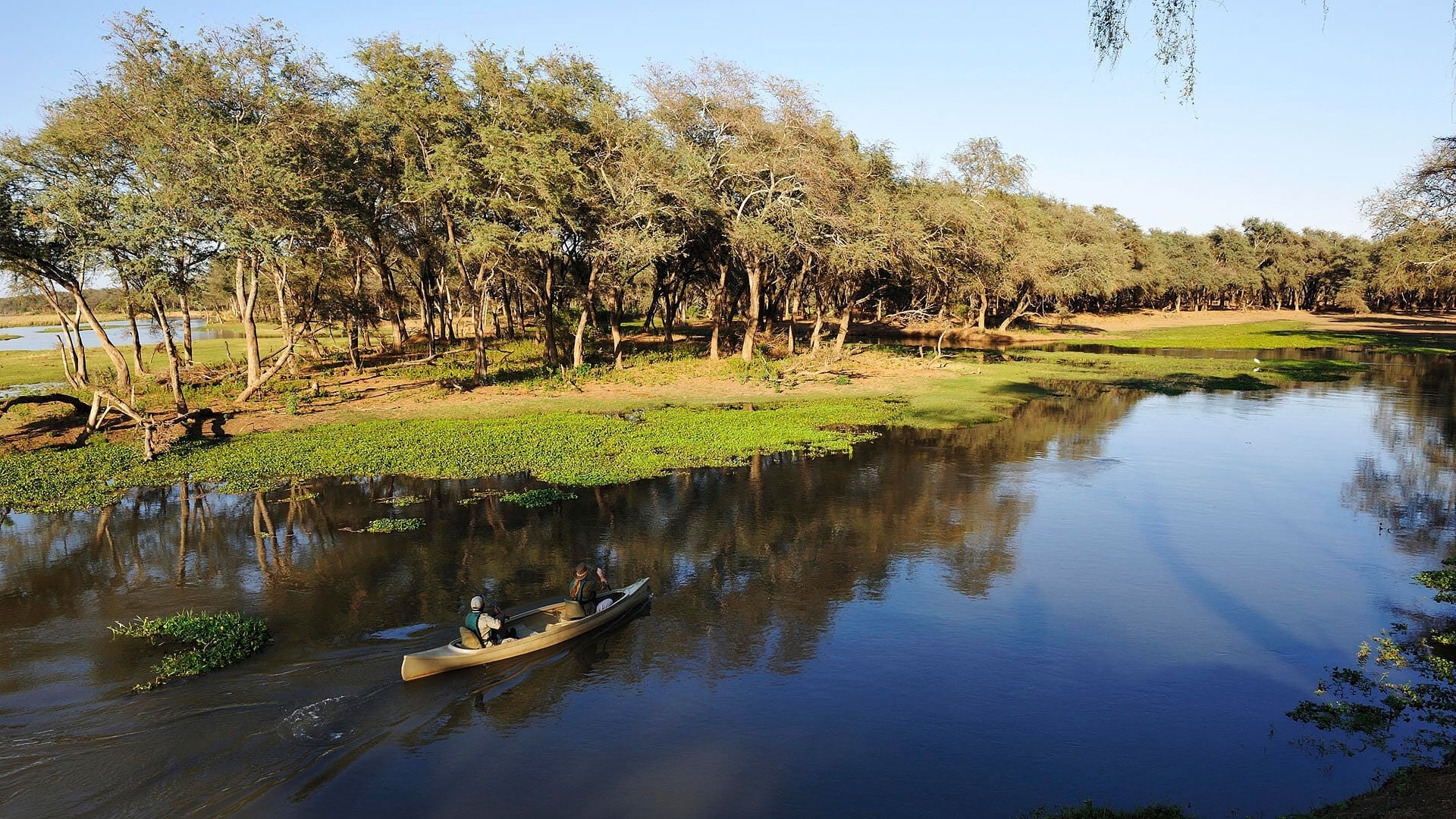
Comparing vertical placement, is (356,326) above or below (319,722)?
above

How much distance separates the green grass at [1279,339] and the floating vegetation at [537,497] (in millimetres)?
70182

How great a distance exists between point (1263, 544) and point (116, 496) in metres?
31.1

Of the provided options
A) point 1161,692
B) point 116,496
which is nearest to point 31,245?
point 116,496

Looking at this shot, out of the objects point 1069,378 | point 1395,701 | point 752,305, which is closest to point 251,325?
point 752,305

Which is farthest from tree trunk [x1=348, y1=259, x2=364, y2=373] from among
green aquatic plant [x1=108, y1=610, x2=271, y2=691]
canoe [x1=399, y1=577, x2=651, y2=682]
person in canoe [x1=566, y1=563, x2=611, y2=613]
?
canoe [x1=399, y1=577, x2=651, y2=682]

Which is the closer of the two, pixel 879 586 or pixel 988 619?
pixel 988 619

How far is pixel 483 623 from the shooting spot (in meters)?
14.4

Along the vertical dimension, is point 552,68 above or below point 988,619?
above

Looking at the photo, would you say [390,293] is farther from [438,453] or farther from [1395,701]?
[1395,701]

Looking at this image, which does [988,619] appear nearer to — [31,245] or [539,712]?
[539,712]

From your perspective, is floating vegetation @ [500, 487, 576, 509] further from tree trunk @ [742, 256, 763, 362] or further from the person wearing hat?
tree trunk @ [742, 256, 763, 362]

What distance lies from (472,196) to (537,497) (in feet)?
58.8

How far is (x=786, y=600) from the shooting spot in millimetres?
17422

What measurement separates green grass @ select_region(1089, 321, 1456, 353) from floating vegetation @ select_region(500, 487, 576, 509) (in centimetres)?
7018
